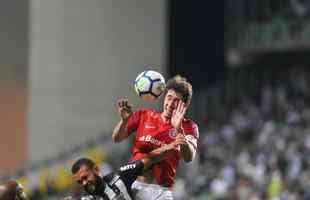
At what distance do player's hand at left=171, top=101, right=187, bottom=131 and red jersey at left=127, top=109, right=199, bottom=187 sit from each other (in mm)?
168

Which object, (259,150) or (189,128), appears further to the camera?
(259,150)

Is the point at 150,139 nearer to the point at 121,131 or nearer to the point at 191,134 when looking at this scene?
the point at 121,131

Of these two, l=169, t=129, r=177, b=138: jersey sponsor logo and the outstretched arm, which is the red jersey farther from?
the outstretched arm

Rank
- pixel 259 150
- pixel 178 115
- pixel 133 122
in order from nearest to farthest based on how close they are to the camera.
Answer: pixel 178 115, pixel 133 122, pixel 259 150

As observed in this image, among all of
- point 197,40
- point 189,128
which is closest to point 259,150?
point 197,40

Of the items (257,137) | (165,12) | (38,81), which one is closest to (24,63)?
(38,81)

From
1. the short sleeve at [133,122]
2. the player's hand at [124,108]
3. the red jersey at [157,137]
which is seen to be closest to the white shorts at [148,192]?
the red jersey at [157,137]

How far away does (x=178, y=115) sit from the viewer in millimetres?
9742

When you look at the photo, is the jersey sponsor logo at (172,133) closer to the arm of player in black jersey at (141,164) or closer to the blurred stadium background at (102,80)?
the arm of player in black jersey at (141,164)

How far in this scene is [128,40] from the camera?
29859 mm

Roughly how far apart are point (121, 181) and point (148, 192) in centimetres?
38

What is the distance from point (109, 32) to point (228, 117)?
422 cm

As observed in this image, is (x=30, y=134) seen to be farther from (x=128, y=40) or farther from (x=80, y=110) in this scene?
(x=128, y=40)

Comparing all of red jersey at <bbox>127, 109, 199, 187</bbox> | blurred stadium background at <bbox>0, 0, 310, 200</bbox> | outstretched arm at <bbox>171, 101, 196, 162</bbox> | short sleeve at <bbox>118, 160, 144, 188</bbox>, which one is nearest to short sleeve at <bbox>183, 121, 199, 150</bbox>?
red jersey at <bbox>127, 109, 199, 187</bbox>
